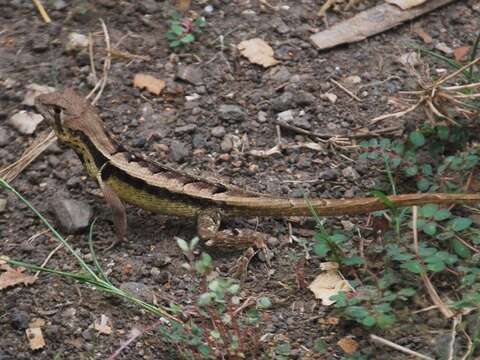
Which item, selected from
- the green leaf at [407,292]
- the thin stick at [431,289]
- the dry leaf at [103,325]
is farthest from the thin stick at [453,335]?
the dry leaf at [103,325]

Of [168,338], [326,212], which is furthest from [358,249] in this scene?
[168,338]

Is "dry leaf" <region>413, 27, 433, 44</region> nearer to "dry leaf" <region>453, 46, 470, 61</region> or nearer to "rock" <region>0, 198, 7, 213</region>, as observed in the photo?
"dry leaf" <region>453, 46, 470, 61</region>

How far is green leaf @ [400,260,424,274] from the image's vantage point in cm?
384

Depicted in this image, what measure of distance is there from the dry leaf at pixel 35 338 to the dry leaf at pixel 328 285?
1.40 meters

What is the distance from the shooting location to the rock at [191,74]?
533 centimetres

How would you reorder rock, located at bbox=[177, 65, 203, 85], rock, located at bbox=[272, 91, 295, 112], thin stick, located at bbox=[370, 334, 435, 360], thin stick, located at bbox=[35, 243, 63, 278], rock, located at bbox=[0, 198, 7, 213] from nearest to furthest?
thin stick, located at bbox=[370, 334, 435, 360] < thin stick, located at bbox=[35, 243, 63, 278] < rock, located at bbox=[0, 198, 7, 213] < rock, located at bbox=[272, 91, 295, 112] < rock, located at bbox=[177, 65, 203, 85]

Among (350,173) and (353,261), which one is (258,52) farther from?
(353,261)

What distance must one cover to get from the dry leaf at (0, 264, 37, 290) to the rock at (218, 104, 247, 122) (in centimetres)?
163

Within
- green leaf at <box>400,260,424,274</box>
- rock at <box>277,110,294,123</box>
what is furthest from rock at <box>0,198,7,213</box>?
green leaf at <box>400,260,424,274</box>

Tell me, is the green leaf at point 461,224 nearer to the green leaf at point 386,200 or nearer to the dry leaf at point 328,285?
the green leaf at point 386,200

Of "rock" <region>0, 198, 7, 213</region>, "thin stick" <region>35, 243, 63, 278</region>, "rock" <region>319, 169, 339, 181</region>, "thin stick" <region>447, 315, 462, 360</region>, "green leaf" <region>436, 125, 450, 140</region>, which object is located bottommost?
"rock" <region>319, 169, 339, 181</region>

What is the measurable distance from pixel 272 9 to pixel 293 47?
420mm

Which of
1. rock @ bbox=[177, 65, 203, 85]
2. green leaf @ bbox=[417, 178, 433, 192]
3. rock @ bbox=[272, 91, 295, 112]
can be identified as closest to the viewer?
green leaf @ bbox=[417, 178, 433, 192]

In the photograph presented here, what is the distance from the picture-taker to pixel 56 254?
4379 millimetres
